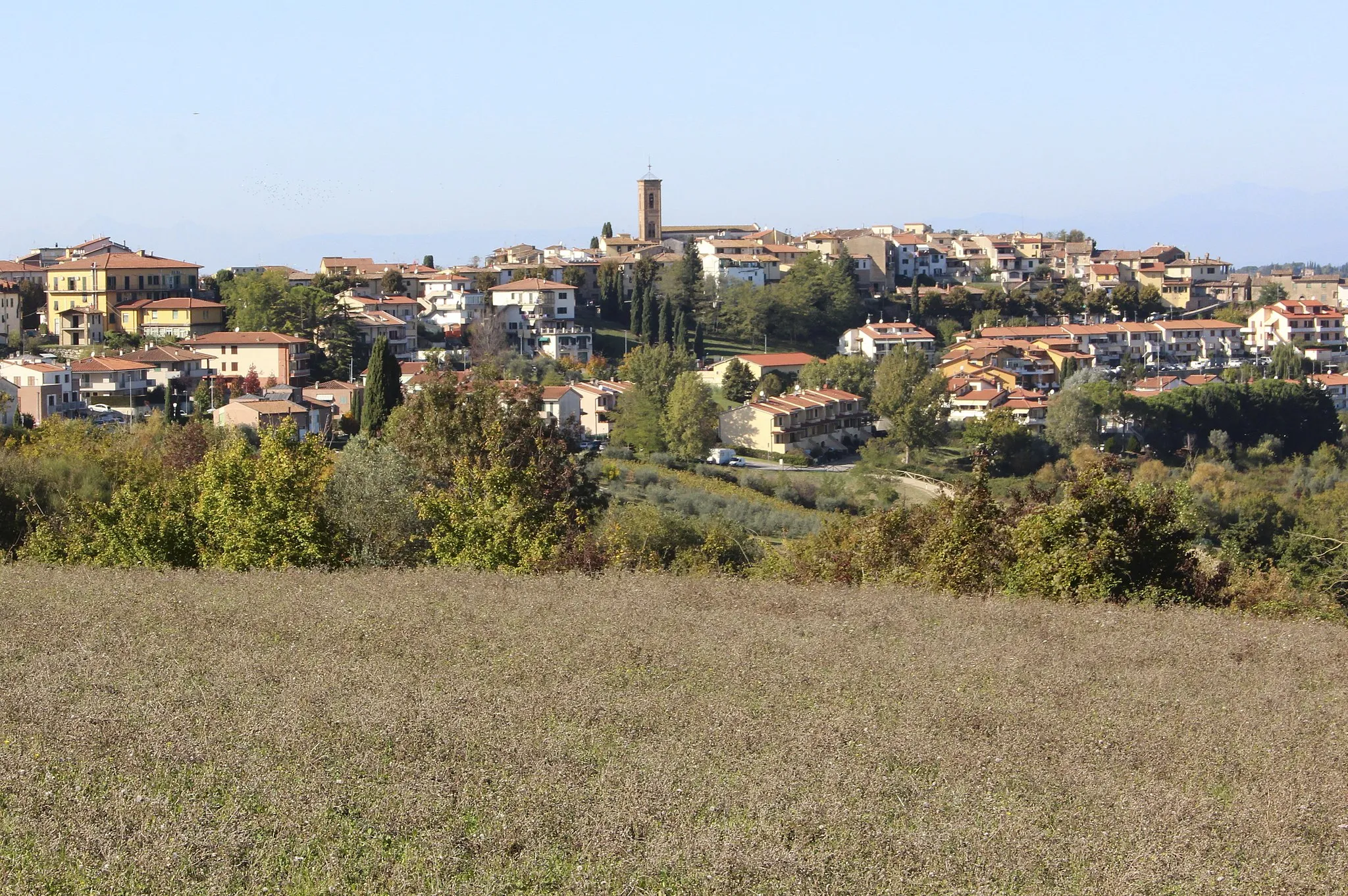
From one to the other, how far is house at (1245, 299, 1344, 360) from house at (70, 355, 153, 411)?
62.0m

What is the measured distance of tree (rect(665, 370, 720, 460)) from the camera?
49.7 m

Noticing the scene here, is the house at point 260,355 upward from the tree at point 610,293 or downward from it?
downward

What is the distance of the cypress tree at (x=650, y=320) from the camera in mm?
69938

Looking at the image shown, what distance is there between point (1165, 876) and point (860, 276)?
84938mm

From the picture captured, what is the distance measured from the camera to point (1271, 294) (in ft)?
314

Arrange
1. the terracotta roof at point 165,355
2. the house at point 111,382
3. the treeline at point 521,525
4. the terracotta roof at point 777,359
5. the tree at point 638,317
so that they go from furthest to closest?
the tree at point 638,317 → the terracotta roof at point 777,359 → the terracotta roof at point 165,355 → the house at point 111,382 → the treeline at point 521,525

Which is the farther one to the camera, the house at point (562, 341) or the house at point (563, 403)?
the house at point (562, 341)

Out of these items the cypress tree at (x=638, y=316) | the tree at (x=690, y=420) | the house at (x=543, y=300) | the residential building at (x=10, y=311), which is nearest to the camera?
the tree at (x=690, y=420)

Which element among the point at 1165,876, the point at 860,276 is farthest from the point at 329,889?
the point at 860,276

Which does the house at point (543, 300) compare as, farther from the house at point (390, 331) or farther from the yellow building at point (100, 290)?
the yellow building at point (100, 290)

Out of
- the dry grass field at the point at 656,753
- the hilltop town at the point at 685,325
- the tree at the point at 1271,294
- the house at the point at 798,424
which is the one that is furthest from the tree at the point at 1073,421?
the dry grass field at the point at 656,753

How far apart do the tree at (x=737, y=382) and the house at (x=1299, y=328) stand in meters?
36.9

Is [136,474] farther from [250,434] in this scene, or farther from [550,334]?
[550,334]

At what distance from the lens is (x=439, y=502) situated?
16.4m
